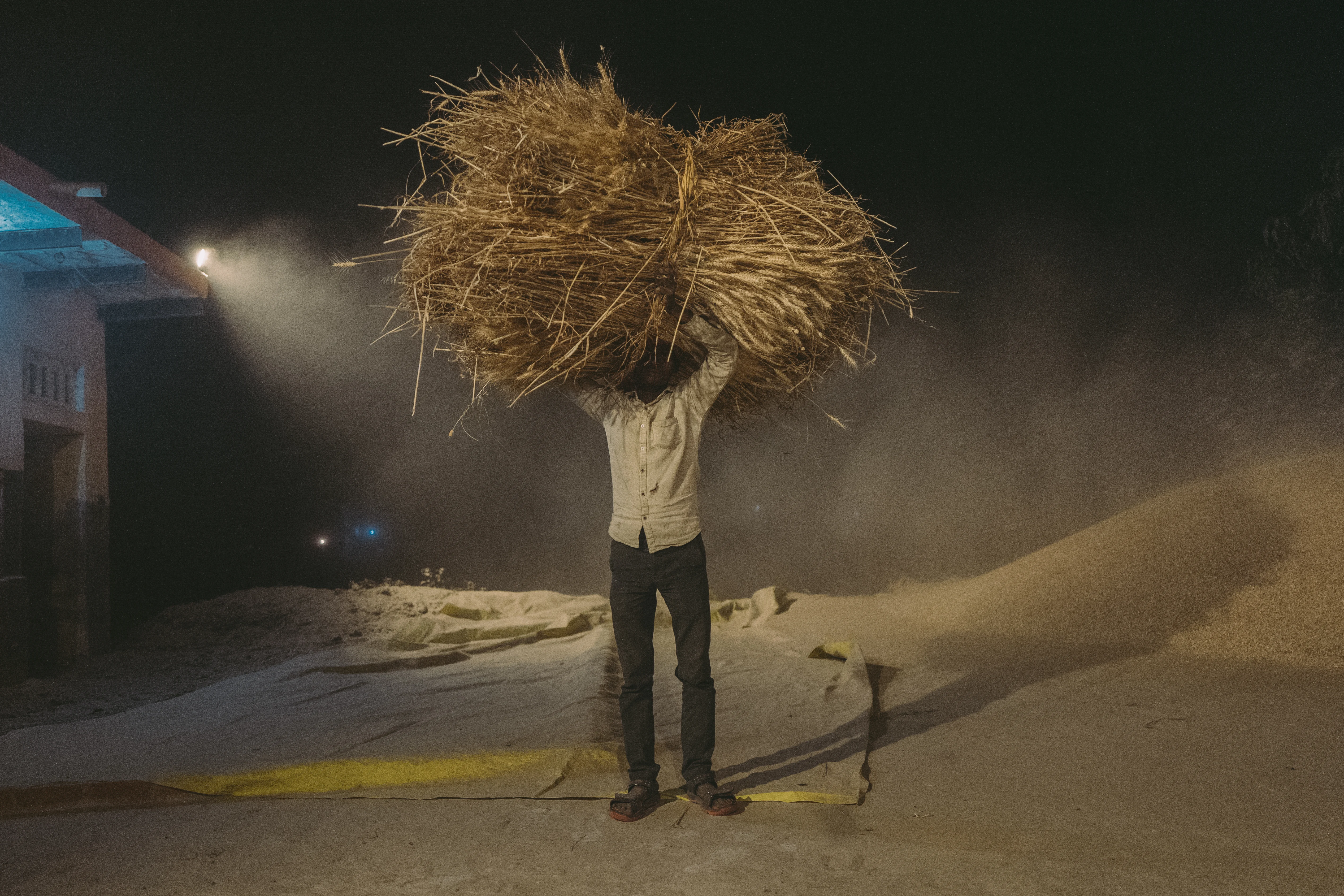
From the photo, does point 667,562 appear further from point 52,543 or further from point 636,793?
point 52,543

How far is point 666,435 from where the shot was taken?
7.49 feet

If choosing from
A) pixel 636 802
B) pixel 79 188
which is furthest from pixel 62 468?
pixel 636 802

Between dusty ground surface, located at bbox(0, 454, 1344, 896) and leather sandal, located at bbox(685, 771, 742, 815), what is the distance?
0.12ft

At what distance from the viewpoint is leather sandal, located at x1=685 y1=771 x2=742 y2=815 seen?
6.90ft

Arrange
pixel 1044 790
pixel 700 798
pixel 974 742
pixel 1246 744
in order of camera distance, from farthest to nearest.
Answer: pixel 974 742, pixel 1246 744, pixel 1044 790, pixel 700 798

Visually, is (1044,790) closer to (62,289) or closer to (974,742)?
(974,742)

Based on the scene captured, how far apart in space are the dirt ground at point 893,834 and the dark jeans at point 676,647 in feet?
0.53

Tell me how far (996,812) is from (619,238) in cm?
184

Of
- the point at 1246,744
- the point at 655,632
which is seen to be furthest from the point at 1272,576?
the point at 655,632

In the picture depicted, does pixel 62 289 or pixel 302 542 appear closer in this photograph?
pixel 62 289

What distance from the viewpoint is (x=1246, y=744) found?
2.62 metres

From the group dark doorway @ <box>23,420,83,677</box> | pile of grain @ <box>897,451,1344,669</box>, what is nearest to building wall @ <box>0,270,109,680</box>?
dark doorway @ <box>23,420,83,677</box>

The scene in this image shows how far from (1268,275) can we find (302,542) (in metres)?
11.3

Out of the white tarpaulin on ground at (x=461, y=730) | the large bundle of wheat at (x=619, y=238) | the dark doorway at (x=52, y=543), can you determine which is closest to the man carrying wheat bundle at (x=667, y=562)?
the large bundle of wheat at (x=619, y=238)
